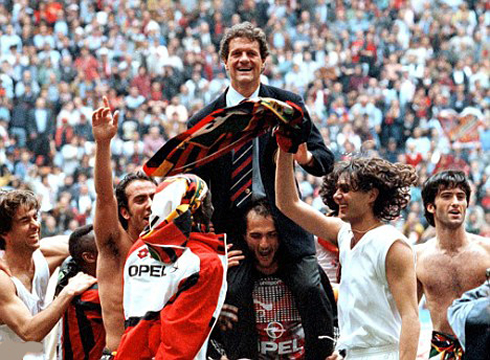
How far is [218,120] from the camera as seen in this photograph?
5.27 meters

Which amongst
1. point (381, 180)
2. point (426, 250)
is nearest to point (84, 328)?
point (381, 180)

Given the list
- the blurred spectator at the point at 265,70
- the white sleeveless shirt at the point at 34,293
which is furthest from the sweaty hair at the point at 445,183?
the blurred spectator at the point at 265,70

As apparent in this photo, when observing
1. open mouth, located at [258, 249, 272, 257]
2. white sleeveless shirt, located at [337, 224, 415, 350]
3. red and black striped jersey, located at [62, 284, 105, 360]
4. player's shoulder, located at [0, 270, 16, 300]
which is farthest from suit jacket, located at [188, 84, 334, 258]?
player's shoulder, located at [0, 270, 16, 300]

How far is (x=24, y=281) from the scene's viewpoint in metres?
6.81

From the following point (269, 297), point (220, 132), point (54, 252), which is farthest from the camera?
point (54, 252)

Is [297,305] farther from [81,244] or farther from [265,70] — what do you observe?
[265,70]

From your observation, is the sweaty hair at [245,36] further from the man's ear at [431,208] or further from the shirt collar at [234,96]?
the man's ear at [431,208]

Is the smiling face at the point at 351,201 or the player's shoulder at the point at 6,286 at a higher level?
the smiling face at the point at 351,201

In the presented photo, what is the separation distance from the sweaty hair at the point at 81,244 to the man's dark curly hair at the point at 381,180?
5.65 ft

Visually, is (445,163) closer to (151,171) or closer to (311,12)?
(311,12)

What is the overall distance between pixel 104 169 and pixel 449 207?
254cm

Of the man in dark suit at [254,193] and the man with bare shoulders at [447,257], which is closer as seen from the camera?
the man in dark suit at [254,193]

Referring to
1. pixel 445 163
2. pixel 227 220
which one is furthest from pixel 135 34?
pixel 227 220

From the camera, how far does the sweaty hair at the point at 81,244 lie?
268 inches
